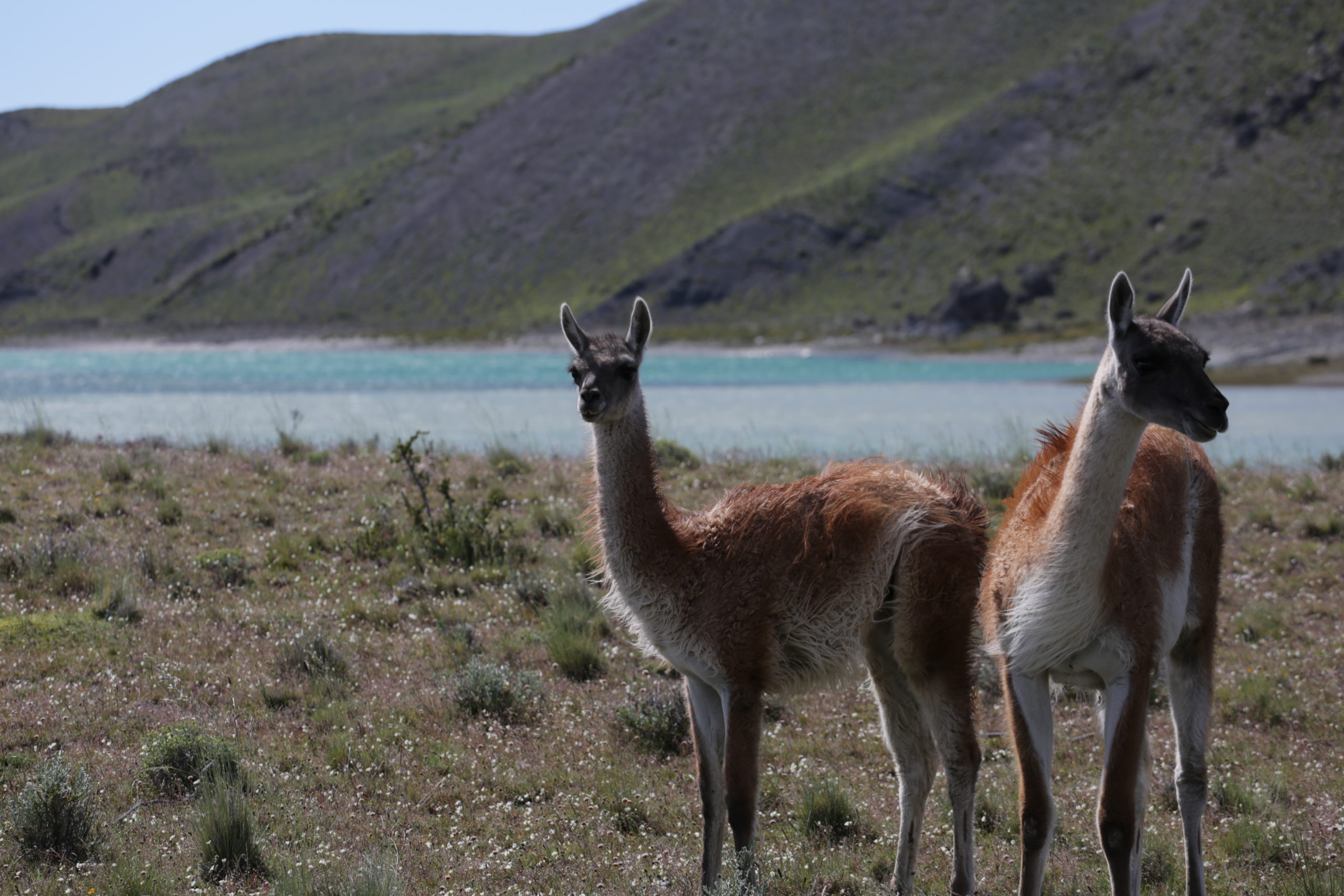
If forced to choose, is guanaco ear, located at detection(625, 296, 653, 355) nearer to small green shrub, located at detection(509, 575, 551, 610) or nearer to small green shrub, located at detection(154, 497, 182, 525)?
small green shrub, located at detection(509, 575, 551, 610)

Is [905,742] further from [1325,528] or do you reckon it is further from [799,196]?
[799,196]

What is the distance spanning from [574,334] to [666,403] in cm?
2608

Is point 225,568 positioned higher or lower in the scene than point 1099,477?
lower

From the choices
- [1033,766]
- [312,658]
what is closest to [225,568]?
[312,658]

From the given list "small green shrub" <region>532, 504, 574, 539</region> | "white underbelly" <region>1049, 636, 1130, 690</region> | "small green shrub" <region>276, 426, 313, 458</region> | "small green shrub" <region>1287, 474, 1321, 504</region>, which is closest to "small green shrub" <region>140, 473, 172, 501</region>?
"small green shrub" <region>276, 426, 313, 458</region>

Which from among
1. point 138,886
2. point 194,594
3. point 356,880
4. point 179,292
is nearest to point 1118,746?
point 356,880

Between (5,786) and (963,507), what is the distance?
4602 millimetres

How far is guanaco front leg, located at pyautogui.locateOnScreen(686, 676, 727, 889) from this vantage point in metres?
4.48

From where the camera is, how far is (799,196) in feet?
225

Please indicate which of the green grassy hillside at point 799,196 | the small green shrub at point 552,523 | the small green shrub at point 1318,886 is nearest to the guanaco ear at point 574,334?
the small green shrub at point 1318,886

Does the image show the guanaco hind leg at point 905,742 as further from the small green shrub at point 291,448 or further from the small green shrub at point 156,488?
the small green shrub at point 291,448

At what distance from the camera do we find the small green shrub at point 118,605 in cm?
725

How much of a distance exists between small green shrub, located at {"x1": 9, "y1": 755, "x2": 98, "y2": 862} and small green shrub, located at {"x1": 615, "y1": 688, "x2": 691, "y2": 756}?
2800 mm

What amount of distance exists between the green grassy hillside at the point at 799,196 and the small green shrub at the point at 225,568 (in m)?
47.7
